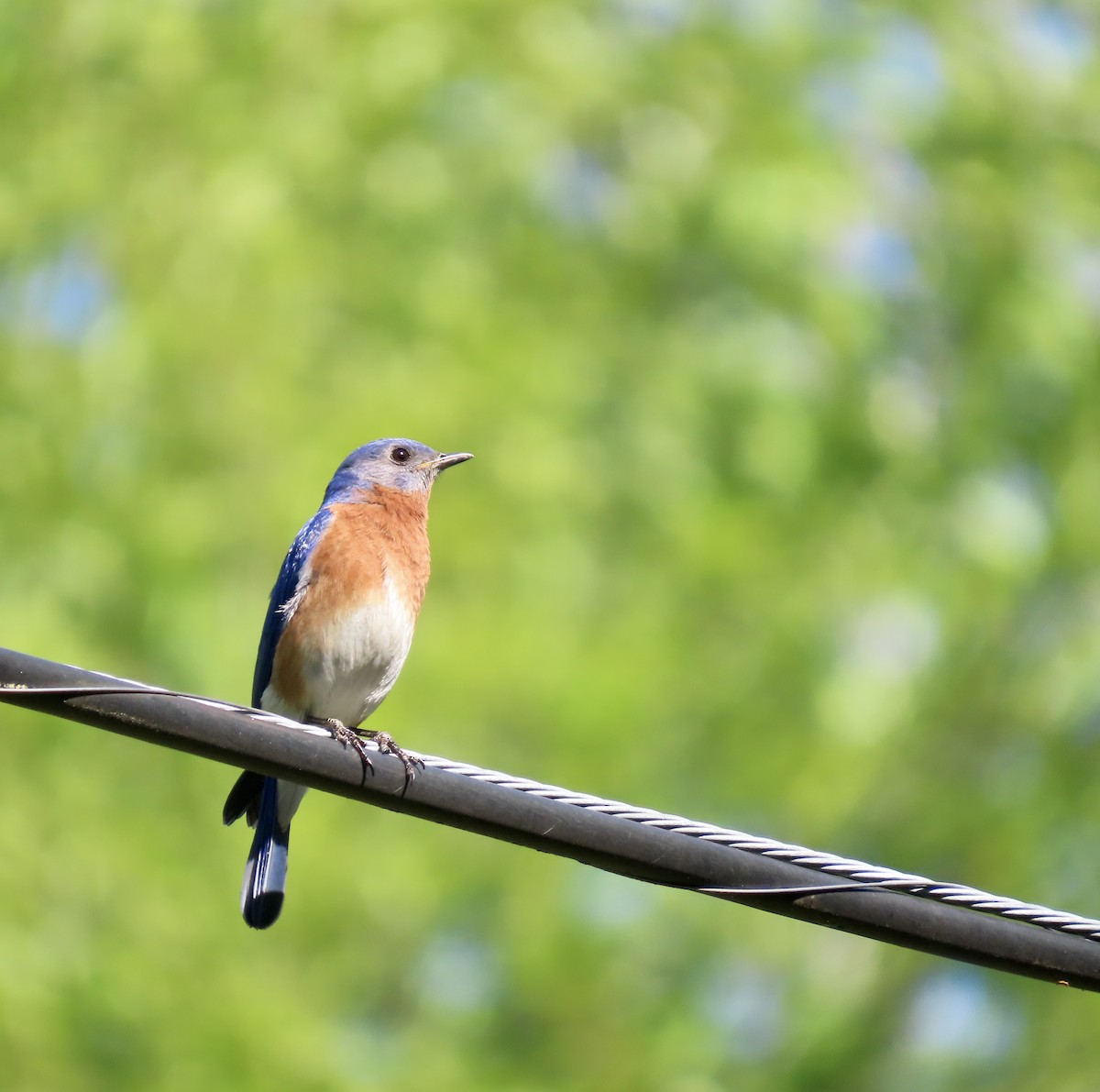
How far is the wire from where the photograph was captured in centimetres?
321

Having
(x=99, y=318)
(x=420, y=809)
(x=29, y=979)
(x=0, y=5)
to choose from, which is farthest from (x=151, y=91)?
(x=420, y=809)

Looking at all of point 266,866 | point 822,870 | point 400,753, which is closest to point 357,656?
point 266,866

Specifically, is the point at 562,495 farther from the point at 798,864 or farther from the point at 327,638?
the point at 798,864

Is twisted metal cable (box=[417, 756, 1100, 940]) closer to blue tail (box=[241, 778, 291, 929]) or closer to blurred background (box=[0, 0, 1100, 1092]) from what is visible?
blue tail (box=[241, 778, 291, 929])

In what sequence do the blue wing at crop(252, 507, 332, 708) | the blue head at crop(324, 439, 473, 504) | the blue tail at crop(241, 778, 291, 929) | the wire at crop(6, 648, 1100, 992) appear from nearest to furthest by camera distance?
the wire at crop(6, 648, 1100, 992), the blue tail at crop(241, 778, 291, 929), the blue wing at crop(252, 507, 332, 708), the blue head at crop(324, 439, 473, 504)

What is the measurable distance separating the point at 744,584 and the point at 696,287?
2.44 meters

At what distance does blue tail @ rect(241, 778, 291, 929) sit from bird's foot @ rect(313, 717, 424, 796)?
39 centimetres

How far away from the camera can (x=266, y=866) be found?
19.3ft

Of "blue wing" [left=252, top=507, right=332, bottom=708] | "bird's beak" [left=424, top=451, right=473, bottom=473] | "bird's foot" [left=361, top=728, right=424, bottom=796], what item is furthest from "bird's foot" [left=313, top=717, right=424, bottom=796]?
"bird's beak" [left=424, top=451, right=473, bottom=473]

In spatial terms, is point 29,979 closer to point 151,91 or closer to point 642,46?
point 151,91

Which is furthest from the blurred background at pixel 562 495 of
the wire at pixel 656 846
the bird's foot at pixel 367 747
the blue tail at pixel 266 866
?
the wire at pixel 656 846

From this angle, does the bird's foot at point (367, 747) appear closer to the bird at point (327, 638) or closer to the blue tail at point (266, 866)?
the bird at point (327, 638)

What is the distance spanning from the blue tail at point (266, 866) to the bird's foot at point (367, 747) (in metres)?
0.39

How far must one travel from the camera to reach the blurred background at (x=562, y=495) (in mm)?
7008
